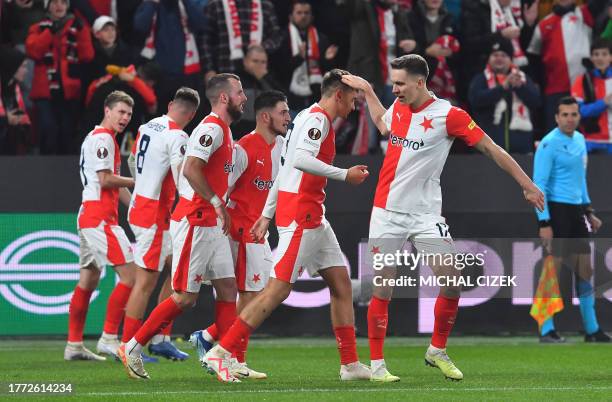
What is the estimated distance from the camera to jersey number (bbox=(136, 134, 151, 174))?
37.4 feet

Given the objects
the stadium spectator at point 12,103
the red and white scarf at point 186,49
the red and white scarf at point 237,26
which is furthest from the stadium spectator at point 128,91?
the red and white scarf at point 237,26

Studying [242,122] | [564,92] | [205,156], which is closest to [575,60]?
[564,92]

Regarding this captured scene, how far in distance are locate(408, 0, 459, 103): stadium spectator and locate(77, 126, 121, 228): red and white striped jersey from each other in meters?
4.89

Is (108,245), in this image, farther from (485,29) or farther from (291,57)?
(485,29)

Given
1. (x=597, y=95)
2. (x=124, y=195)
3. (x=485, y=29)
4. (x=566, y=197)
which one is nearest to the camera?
(x=124, y=195)

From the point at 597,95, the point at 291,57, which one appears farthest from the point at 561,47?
the point at 291,57

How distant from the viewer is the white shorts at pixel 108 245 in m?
11.9

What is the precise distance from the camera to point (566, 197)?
534 inches

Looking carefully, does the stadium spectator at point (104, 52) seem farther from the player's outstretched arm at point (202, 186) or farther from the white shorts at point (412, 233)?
the white shorts at point (412, 233)

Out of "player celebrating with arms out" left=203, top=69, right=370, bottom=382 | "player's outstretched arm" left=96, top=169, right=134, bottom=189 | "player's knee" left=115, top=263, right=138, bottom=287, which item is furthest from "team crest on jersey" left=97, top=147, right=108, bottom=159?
"player celebrating with arms out" left=203, top=69, right=370, bottom=382

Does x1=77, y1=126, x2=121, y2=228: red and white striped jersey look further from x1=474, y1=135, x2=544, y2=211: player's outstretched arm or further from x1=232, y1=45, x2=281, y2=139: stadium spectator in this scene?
x1=474, y1=135, x2=544, y2=211: player's outstretched arm

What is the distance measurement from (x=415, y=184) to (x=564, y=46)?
7.33 m

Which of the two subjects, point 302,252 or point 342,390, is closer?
point 342,390

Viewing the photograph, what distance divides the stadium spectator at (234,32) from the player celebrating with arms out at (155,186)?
4.01 metres
